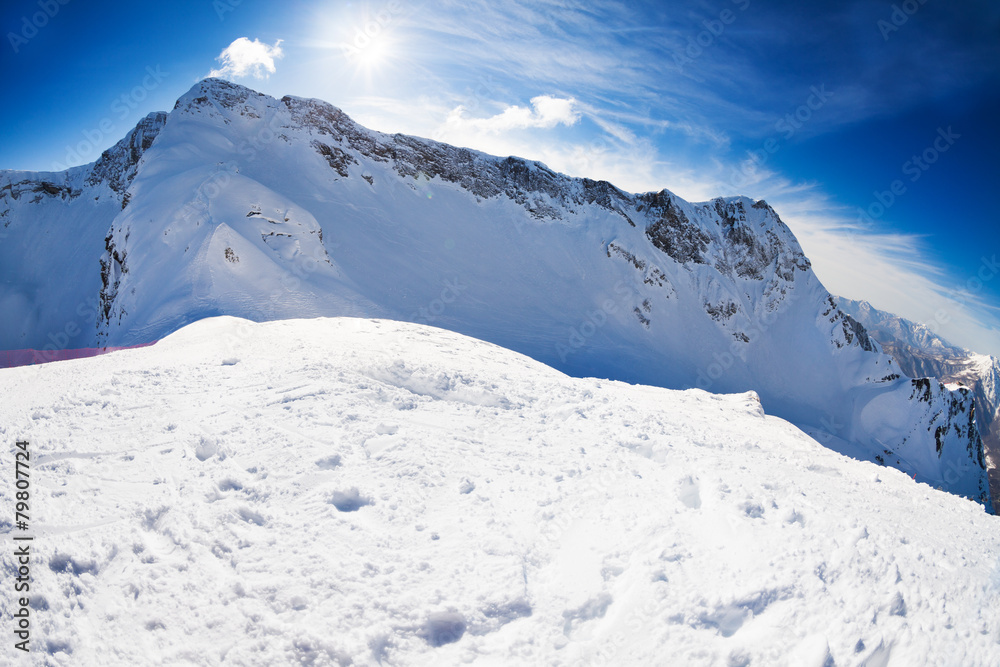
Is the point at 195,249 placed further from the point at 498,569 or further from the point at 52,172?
the point at 52,172

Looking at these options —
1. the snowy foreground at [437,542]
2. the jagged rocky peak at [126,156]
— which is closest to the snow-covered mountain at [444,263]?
the jagged rocky peak at [126,156]

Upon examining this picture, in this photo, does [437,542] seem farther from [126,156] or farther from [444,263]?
[126,156]

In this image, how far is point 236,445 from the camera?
20.6 feet

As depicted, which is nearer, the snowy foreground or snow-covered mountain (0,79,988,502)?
the snowy foreground

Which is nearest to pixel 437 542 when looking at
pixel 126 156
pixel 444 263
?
pixel 444 263

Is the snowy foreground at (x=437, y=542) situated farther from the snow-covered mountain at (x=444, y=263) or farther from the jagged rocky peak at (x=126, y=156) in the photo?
the jagged rocky peak at (x=126, y=156)

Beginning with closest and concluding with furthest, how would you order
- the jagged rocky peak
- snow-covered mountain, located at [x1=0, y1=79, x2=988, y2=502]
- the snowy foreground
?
the snowy foreground
snow-covered mountain, located at [x1=0, y1=79, x2=988, y2=502]
the jagged rocky peak

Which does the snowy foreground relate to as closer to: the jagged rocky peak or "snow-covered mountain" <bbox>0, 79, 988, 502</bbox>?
"snow-covered mountain" <bbox>0, 79, 988, 502</bbox>

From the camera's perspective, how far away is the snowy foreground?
3898 mm

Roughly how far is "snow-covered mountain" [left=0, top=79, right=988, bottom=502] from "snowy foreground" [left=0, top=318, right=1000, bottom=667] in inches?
503

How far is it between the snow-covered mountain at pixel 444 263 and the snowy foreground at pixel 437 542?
12.8 meters

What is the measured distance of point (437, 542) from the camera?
16.8 ft

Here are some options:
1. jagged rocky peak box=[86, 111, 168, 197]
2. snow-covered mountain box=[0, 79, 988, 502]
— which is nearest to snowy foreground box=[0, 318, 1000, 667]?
snow-covered mountain box=[0, 79, 988, 502]

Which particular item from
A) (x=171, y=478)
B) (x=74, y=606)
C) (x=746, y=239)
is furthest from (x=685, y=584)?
(x=746, y=239)
